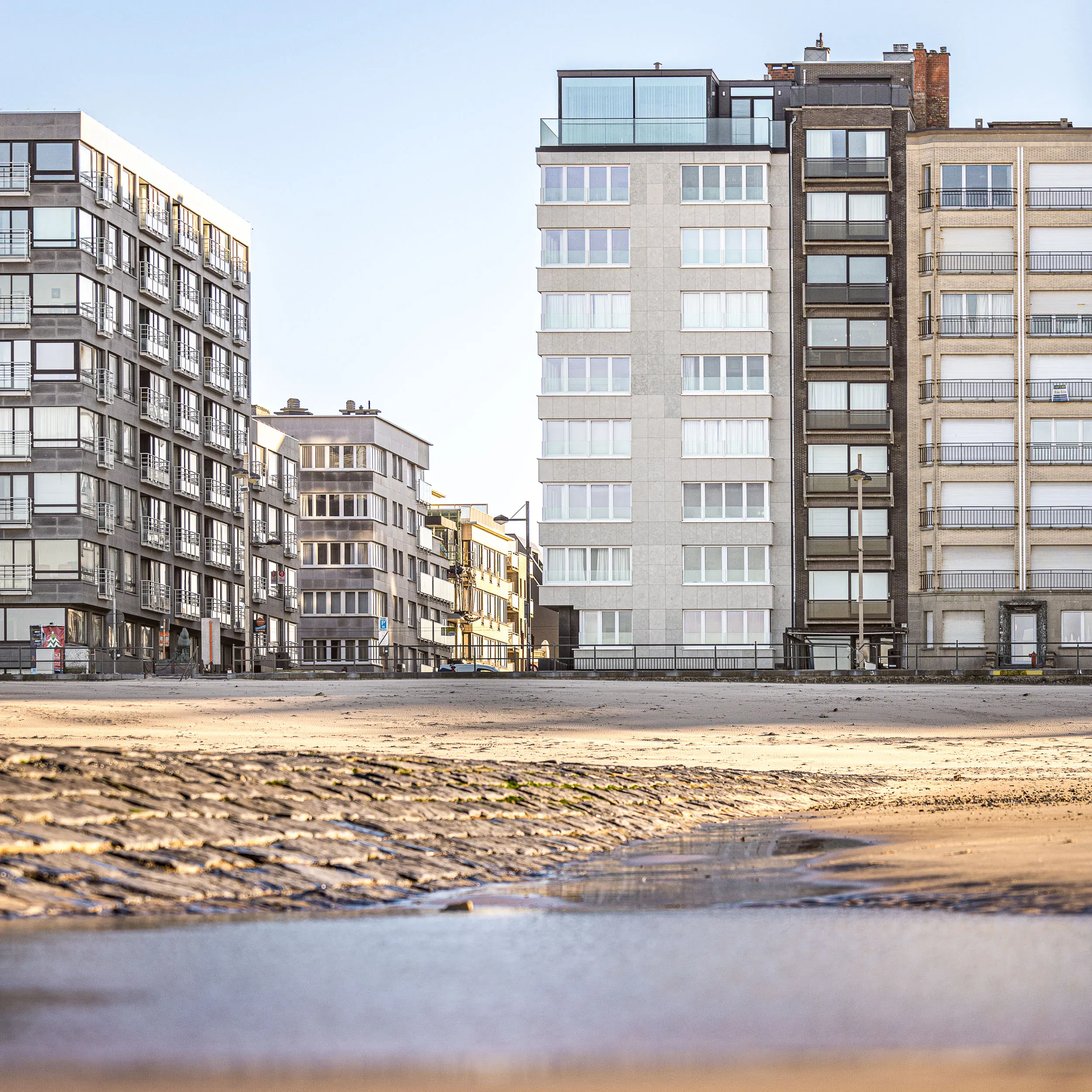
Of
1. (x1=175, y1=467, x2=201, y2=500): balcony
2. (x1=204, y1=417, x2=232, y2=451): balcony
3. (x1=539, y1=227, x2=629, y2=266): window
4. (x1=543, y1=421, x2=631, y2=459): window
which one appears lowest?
(x1=175, y1=467, x2=201, y2=500): balcony

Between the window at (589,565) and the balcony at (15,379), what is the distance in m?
26.9

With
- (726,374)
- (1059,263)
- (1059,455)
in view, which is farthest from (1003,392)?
(726,374)

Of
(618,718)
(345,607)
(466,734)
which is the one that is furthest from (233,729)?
(345,607)

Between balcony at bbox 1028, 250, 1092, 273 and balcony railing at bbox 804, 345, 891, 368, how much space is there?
7.83 meters

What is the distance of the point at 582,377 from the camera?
88.5 metres

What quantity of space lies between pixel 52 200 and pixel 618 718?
6079 cm

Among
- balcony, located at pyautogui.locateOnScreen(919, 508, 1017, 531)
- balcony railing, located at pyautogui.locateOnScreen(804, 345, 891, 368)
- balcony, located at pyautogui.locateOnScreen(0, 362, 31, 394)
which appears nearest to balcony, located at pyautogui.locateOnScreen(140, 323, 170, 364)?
balcony, located at pyautogui.locateOnScreen(0, 362, 31, 394)

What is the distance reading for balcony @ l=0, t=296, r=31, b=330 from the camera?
297ft

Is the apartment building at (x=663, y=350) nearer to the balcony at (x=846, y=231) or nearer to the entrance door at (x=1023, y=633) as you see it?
the balcony at (x=846, y=231)

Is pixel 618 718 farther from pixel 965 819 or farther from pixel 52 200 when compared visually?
pixel 52 200

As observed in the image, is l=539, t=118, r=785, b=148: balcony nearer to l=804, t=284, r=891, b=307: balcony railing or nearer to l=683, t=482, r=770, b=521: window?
l=804, t=284, r=891, b=307: balcony railing

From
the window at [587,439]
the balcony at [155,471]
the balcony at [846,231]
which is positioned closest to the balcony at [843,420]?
the balcony at [846,231]

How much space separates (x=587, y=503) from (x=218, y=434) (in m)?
28.5

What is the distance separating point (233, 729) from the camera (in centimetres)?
3366
